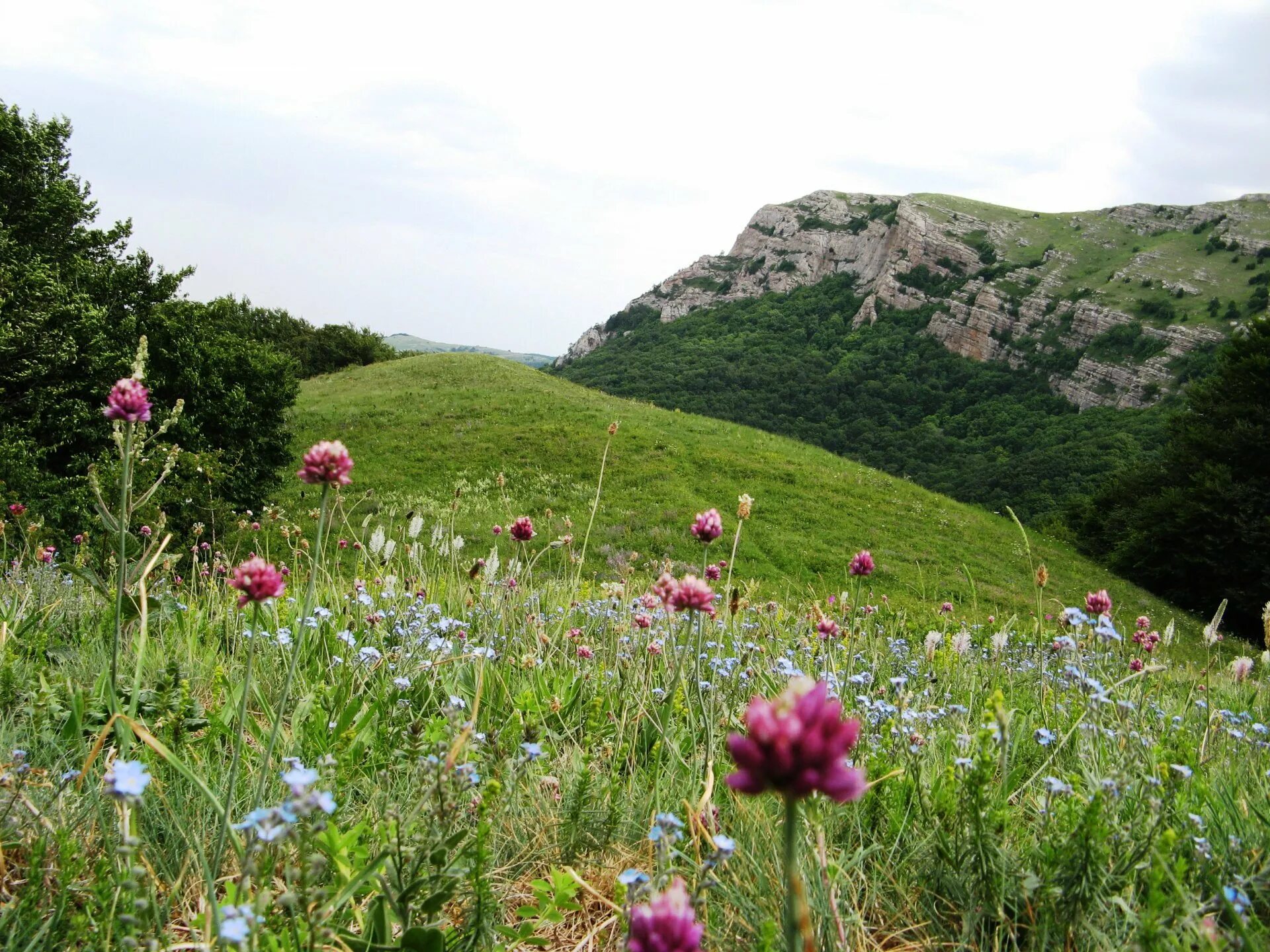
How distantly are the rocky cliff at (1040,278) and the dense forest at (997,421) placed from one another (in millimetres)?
4198

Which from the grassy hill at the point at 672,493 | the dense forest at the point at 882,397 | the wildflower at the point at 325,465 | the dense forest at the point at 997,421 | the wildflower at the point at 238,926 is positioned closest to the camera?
the wildflower at the point at 238,926

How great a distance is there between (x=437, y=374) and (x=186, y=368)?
21671 mm

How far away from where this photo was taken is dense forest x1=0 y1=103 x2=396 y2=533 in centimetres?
1399

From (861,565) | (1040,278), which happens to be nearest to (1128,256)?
(1040,278)

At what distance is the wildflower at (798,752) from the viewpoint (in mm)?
562

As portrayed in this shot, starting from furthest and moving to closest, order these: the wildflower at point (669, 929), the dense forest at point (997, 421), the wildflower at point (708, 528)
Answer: the dense forest at point (997, 421)
the wildflower at point (708, 528)
the wildflower at point (669, 929)

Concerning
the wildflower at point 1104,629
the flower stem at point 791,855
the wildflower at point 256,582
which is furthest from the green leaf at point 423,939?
the wildflower at point 1104,629

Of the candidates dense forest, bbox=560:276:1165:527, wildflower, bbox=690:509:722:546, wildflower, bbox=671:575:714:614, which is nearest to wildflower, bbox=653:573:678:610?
wildflower, bbox=671:575:714:614

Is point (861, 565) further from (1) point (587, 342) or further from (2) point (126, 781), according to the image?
(1) point (587, 342)

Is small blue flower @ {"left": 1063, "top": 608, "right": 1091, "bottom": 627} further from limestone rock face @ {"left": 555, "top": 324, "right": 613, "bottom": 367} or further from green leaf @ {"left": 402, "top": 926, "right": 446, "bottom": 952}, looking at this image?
limestone rock face @ {"left": 555, "top": 324, "right": 613, "bottom": 367}

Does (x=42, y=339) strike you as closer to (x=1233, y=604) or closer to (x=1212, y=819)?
(x=1212, y=819)

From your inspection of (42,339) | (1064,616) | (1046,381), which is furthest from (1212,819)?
(1046,381)

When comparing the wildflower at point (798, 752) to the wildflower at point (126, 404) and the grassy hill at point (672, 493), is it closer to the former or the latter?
the wildflower at point (126, 404)

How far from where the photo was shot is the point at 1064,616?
3082 millimetres
